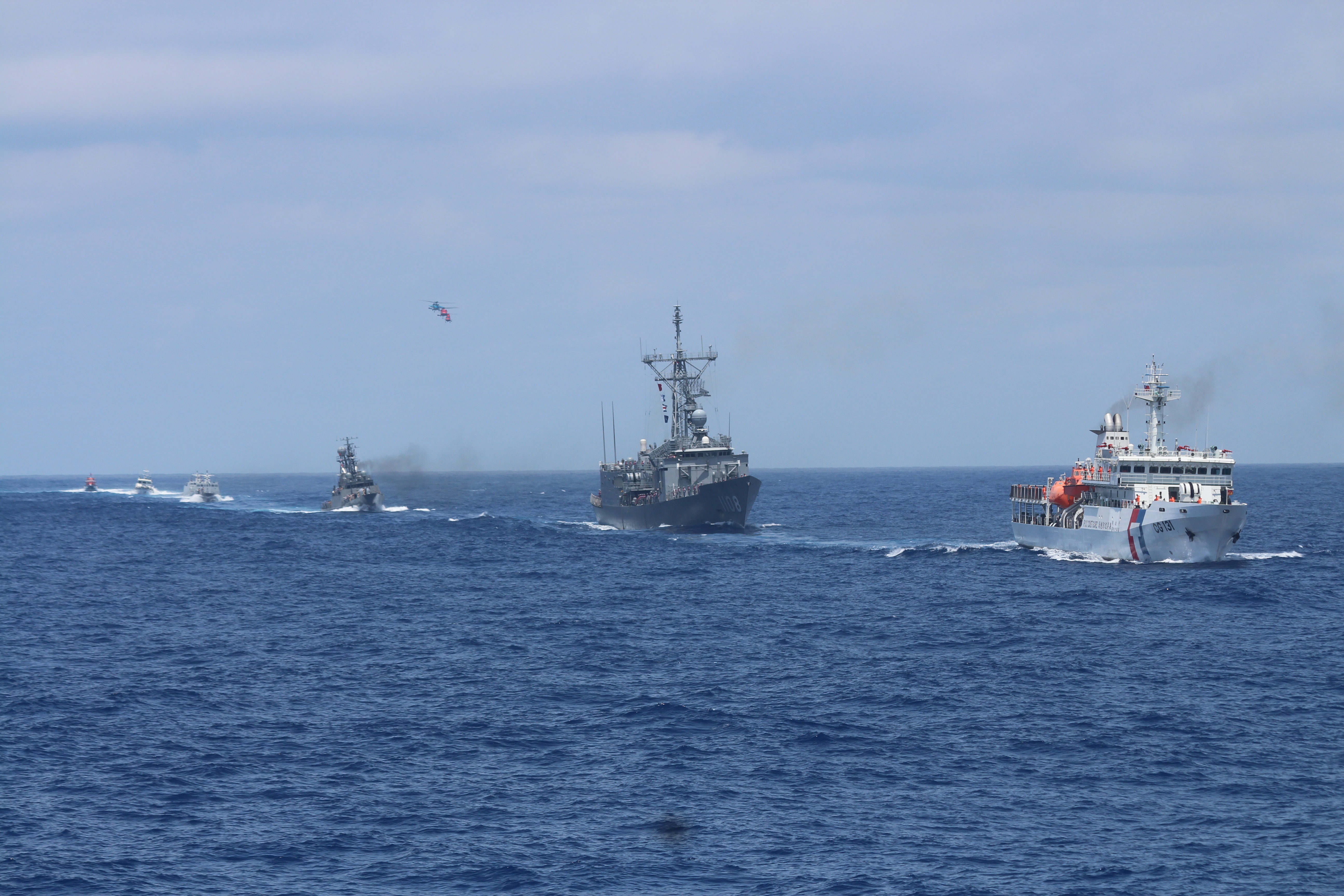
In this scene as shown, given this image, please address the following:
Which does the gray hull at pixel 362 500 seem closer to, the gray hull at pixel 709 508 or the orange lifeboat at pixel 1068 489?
the gray hull at pixel 709 508

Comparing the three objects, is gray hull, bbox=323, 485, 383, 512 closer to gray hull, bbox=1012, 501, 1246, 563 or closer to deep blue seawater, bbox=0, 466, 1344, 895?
deep blue seawater, bbox=0, 466, 1344, 895

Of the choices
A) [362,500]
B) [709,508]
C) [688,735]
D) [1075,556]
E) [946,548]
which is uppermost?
[362,500]

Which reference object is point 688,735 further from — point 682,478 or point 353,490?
point 353,490

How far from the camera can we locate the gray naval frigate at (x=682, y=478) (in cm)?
12006

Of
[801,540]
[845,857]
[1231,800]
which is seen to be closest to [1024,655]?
[1231,800]

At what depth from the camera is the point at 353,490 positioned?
166875 mm

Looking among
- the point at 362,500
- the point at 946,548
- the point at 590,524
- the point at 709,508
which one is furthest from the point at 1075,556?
the point at 362,500

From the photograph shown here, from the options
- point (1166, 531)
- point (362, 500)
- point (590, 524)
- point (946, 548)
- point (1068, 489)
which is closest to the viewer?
point (1166, 531)

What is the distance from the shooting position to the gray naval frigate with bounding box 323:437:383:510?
166 metres

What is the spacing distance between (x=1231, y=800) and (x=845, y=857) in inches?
471

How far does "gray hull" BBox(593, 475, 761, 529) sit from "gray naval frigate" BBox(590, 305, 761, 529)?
0.23 feet

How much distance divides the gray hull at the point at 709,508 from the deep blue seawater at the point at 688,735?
107 ft

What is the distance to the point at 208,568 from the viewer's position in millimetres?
99812

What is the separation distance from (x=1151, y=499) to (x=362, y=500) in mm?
111071
